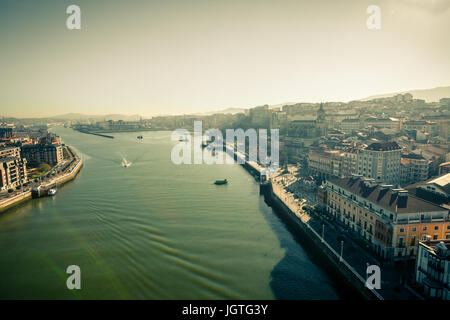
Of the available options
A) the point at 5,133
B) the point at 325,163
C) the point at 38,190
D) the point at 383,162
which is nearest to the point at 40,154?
the point at 38,190

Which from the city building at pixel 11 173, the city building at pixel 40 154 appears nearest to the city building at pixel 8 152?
the city building at pixel 40 154

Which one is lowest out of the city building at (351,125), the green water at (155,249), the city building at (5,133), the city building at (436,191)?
the green water at (155,249)

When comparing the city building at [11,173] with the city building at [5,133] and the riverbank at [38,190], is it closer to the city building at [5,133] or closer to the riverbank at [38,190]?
the riverbank at [38,190]

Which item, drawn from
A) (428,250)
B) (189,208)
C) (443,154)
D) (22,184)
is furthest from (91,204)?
(443,154)

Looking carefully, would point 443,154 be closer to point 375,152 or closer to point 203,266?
point 375,152

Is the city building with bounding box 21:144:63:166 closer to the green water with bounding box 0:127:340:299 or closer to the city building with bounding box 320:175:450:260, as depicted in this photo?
the green water with bounding box 0:127:340:299

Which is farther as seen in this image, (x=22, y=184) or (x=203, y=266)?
(x=22, y=184)

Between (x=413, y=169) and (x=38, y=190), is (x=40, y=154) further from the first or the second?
(x=413, y=169)

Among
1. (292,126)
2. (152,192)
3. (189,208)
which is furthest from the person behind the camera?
(292,126)
